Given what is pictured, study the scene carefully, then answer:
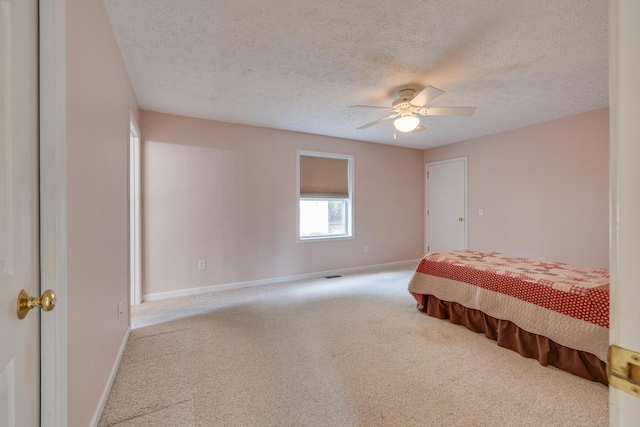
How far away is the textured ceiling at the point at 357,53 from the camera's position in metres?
1.80

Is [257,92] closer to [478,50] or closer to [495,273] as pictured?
[478,50]

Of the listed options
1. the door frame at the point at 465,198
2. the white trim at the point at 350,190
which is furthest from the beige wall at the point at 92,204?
the door frame at the point at 465,198

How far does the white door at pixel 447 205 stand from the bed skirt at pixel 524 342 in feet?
8.72

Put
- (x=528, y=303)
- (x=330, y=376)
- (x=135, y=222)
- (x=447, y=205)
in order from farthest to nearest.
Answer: (x=447, y=205), (x=135, y=222), (x=528, y=303), (x=330, y=376)

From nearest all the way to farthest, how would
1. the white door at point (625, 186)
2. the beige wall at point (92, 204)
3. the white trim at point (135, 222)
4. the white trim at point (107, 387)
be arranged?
the white door at point (625, 186), the beige wall at point (92, 204), the white trim at point (107, 387), the white trim at point (135, 222)

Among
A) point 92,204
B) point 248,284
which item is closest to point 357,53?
point 92,204

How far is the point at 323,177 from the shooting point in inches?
191

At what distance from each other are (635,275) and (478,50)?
2426 millimetres

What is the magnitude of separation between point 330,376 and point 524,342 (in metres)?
1.58

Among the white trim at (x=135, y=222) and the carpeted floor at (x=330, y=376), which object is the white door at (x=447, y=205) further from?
the white trim at (x=135, y=222)

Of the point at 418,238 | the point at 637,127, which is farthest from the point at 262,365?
the point at 418,238

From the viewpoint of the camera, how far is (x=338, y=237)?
4953 millimetres

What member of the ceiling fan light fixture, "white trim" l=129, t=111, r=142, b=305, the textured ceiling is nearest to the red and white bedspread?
the ceiling fan light fixture

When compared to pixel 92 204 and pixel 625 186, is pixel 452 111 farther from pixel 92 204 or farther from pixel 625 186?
pixel 92 204
